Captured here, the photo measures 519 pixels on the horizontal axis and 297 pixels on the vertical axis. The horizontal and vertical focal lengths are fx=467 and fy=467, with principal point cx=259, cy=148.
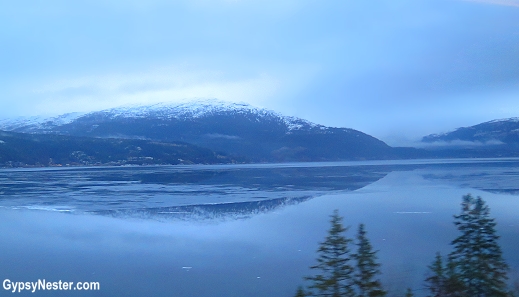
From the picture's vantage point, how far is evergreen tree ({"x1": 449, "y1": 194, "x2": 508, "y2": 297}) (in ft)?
20.0

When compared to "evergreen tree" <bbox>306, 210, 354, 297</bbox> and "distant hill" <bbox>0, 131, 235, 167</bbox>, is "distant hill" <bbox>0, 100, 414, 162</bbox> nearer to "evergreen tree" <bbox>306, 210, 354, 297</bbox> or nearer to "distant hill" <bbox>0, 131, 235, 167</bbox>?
"distant hill" <bbox>0, 131, 235, 167</bbox>

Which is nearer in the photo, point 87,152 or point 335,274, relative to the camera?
point 335,274

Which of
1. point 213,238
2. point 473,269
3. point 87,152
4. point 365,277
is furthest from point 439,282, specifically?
point 87,152

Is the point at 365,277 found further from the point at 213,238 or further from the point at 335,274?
the point at 213,238

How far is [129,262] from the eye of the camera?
8.61 metres

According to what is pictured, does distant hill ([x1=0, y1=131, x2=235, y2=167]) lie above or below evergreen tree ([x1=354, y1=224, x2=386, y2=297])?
above

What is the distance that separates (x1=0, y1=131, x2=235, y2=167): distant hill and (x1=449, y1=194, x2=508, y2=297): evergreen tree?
5501 centimetres

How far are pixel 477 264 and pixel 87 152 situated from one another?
6053 cm

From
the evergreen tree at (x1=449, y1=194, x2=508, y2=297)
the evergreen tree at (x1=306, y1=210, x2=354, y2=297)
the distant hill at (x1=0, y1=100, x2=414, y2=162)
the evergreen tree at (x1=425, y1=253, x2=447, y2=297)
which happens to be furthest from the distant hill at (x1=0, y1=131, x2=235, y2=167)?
the evergreen tree at (x1=425, y1=253, x2=447, y2=297)

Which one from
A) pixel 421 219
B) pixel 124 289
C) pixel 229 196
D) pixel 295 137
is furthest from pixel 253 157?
pixel 124 289

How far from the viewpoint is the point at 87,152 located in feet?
201

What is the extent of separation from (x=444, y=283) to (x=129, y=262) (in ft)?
17.8

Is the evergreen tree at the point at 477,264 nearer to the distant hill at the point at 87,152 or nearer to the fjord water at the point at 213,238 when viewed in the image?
the fjord water at the point at 213,238

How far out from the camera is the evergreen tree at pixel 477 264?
240 inches
